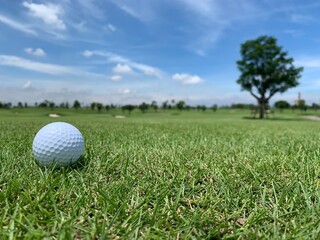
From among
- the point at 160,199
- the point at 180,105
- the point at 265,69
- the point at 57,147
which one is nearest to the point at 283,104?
the point at 180,105

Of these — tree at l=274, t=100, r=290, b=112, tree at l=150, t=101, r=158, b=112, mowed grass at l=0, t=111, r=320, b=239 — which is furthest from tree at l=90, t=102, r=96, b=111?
mowed grass at l=0, t=111, r=320, b=239

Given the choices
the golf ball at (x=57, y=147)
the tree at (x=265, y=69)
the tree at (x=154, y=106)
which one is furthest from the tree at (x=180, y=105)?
the golf ball at (x=57, y=147)

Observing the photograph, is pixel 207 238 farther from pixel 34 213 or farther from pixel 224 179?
pixel 34 213

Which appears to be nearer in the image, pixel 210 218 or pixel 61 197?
pixel 210 218

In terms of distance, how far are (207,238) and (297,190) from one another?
93cm

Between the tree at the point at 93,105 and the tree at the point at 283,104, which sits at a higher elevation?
the tree at the point at 283,104

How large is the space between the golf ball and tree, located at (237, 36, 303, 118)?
32.5 meters

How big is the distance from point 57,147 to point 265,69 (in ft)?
110

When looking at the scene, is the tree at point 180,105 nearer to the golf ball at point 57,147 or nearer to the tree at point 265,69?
the tree at point 265,69

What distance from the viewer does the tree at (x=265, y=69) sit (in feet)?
→ 104

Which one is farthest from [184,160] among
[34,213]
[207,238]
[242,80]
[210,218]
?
[242,80]

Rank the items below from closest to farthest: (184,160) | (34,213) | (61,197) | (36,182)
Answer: (34,213), (61,197), (36,182), (184,160)

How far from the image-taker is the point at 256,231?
1.39 m

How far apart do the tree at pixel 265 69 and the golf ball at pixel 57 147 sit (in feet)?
107
